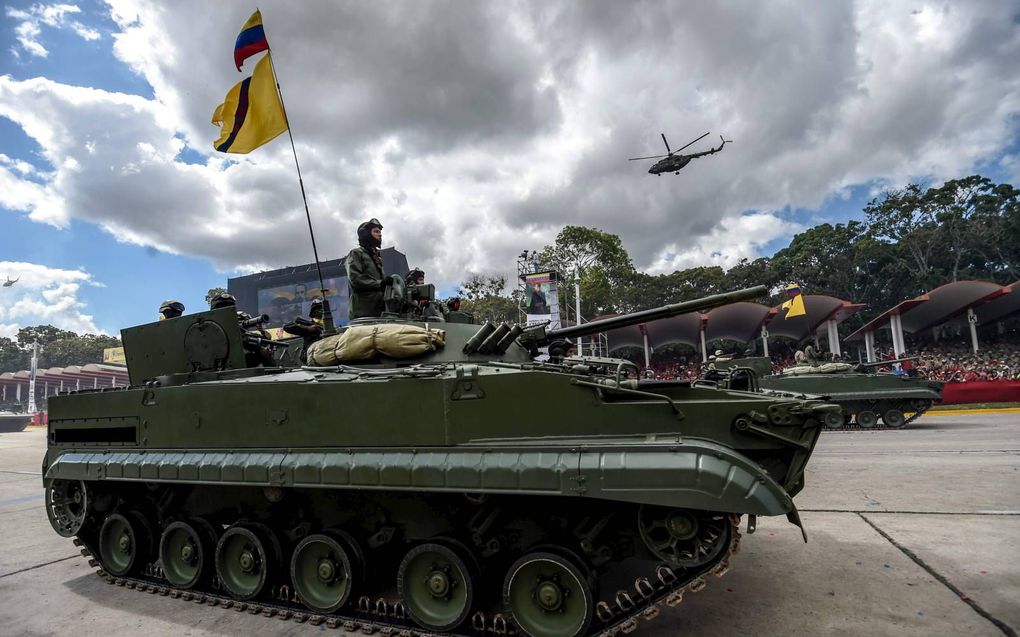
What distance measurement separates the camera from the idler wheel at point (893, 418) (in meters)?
18.8

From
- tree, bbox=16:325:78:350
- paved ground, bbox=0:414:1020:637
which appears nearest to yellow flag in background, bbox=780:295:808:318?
paved ground, bbox=0:414:1020:637

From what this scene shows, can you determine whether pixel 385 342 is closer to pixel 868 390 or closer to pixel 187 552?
pixel 187 552

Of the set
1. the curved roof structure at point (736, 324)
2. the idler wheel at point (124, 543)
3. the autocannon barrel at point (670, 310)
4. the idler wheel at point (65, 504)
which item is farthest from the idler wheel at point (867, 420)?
the idler wheel at point (65, 504)

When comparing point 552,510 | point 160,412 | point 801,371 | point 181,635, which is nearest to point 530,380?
point 552,510

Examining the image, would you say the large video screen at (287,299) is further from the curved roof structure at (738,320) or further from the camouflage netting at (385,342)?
the camouflage netting at (385,342)

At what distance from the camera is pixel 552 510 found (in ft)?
15.2

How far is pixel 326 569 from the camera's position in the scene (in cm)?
522

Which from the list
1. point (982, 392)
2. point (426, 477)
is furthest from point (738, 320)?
point (426, 477)

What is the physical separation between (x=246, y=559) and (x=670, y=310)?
4.60 m

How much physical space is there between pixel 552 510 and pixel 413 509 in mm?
1359

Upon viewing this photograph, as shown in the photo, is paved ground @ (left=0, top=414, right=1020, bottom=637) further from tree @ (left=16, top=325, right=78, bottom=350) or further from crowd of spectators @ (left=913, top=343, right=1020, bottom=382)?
tree @ (left=16, top=325, right=78, bottom=350)

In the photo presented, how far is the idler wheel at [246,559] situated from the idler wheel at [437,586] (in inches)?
60.9

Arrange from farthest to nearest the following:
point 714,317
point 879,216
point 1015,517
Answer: point 879,216, point 714,317, point 1015,517

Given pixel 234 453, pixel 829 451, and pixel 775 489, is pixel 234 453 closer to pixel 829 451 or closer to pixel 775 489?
pixel 775 489
